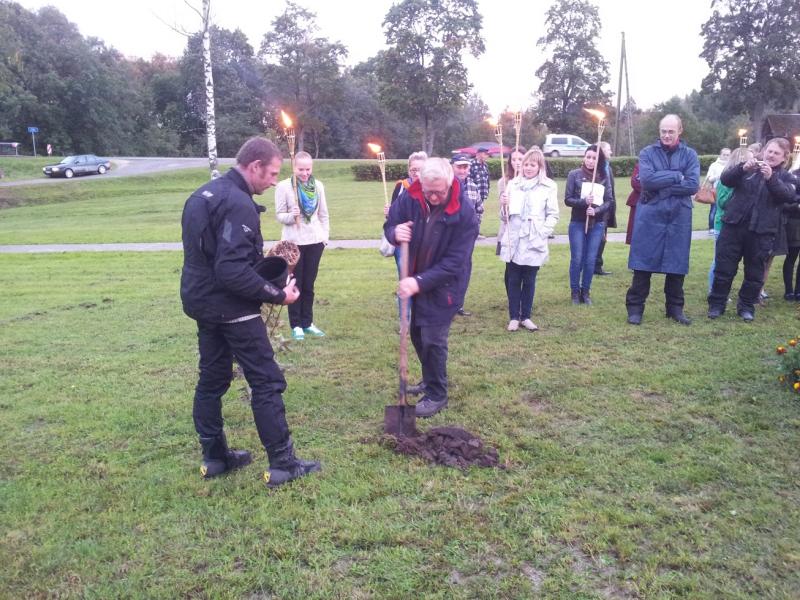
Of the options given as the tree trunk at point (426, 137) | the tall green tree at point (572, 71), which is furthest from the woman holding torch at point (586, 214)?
the tall green tree at point (572, 71)

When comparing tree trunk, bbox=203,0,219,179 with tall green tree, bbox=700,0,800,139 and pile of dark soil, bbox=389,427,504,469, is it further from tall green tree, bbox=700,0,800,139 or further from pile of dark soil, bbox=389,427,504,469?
tall green tree, bbox=700,0,800,139

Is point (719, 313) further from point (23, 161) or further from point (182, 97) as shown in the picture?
point (182, 97)

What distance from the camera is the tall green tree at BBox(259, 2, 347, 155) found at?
48.0 m

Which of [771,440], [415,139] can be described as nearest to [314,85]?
[415,139]

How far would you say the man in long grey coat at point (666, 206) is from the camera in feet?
21.0

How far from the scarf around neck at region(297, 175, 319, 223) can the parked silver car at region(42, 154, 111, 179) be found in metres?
33.3

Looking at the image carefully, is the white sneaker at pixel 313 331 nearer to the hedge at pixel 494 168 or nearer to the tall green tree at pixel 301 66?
the hedge at pixel 494 168

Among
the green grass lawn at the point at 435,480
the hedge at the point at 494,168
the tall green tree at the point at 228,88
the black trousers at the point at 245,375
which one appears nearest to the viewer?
the green grass lawn at the point at 435,480

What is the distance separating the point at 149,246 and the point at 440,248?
37.3 feet

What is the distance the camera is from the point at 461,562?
2.98 meters

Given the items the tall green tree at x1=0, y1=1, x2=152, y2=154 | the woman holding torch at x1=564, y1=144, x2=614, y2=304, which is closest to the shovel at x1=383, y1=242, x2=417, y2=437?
the woman holding torch at x1=564, y1=144, x2=614, y2=304

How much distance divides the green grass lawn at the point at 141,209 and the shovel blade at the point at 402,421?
35.4 ft

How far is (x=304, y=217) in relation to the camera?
21.0ft

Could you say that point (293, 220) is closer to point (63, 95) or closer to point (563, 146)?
point (563, 146)
